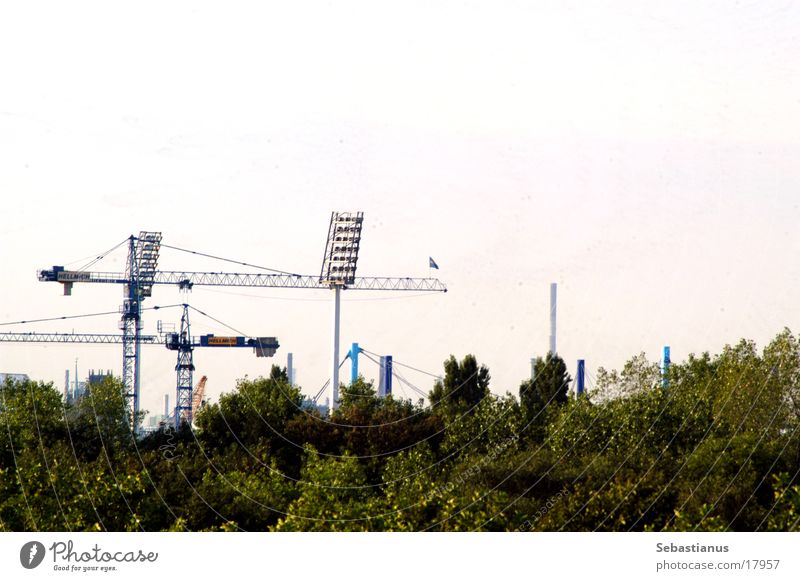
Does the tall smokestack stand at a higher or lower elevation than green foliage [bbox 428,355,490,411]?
higher

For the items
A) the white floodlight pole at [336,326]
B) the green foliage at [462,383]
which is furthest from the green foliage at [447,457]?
the white floodlight pole at [336,326]

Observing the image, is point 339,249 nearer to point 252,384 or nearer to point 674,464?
point 674,464

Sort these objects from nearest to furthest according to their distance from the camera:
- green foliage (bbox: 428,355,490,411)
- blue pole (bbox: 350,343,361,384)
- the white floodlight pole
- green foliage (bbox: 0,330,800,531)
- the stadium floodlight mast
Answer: green foliage (bbox: 0,330,800,531) → the stadium floodlight mast → the white floodlight pole → green foliage (bbox: 428,355,490,411) → blue pole (bbox: 350,343,361,384)

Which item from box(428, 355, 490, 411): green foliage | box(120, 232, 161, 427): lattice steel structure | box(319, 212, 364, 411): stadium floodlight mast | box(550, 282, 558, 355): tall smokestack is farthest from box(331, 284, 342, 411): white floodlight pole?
box(550, 282, 558, 355): tall smokestack

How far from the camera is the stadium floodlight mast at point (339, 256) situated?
20.8 meters

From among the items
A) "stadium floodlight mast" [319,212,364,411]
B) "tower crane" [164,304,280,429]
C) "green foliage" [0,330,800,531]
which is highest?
"stadium floodlight mast" [319,212,364,411]

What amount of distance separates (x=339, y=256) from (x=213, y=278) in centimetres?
544

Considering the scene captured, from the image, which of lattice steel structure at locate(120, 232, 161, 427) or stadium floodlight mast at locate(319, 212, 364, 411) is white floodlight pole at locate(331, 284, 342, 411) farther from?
lattice steel structure at locate(120, 232, 161, 427)

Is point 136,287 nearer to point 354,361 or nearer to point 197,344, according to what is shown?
point 197,344

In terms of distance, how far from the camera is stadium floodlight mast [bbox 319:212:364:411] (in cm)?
2084

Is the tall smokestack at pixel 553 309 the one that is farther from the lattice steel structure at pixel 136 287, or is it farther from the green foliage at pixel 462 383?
the green foliage at pixel 462 383

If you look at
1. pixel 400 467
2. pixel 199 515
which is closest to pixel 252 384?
pixel 400 467
